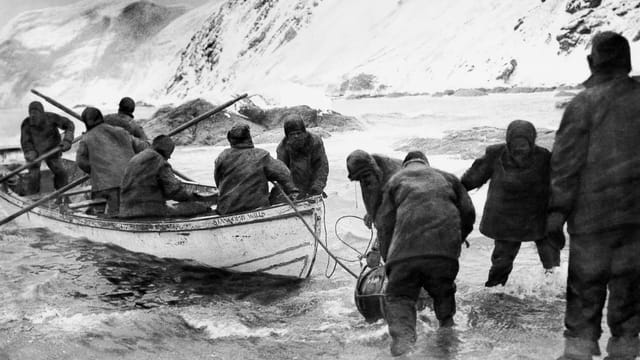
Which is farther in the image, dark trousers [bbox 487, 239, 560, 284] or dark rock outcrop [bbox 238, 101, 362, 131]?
dark rock outcrop [bbox 238, 101, 362, 131]

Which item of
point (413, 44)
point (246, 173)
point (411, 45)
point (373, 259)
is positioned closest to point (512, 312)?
point (373, 259)

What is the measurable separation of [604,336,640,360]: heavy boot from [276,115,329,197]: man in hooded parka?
4.60 m

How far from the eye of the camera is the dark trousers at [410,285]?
4566 millimetres

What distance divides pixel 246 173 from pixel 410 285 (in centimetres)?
308

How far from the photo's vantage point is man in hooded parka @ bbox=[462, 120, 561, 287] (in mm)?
5301

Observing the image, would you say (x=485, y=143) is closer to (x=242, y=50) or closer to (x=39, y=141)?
(x=39, y=141)

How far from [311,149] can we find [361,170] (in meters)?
3.43

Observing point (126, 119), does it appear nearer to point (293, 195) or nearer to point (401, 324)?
point (293, 195)

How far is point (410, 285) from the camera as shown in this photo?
466 centimetres

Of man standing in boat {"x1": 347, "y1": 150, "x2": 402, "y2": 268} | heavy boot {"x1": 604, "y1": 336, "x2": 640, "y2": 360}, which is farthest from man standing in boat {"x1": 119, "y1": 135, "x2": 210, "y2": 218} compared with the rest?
heavy boot {"x1": 604, "y1": 336, "x2": 640, "y2": 360}

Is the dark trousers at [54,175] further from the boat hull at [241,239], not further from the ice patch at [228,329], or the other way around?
the ice patch at [228,329]

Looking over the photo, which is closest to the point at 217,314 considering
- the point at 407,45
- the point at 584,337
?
the point at 584,337

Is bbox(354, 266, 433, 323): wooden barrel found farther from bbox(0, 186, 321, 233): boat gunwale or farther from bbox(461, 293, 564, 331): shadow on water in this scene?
bbox(0, 186, 321, 233): boat gunwale

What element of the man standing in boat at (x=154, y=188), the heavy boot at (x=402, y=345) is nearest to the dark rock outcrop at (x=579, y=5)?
the man standing in boat at (x=154, y=188)
